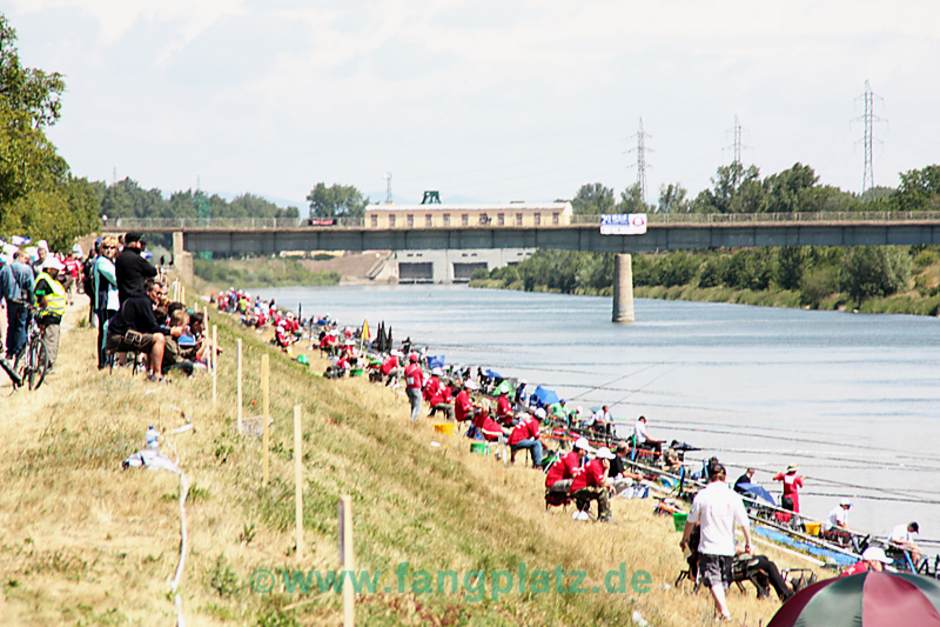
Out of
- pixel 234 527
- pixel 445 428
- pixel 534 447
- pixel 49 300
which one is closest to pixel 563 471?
pixel 534 447

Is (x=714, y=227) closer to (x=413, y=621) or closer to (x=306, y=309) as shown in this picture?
(x=306, y=309)

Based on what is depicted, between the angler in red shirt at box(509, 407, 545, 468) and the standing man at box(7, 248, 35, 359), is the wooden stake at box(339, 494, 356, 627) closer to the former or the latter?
the standing man at box(7, 248, 35, 359)

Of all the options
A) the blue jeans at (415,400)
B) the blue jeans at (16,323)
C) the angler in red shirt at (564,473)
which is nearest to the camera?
the blue jeans at (16,323)

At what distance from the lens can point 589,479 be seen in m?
24.5

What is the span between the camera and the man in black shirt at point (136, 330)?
19.6m

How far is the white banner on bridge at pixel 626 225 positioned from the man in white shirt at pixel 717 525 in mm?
87425

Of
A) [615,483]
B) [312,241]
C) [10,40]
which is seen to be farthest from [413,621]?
[312,241]

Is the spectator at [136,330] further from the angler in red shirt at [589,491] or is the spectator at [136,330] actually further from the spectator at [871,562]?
the spectator at [871,562]

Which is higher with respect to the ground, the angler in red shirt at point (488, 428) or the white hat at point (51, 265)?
the white hat at point (51, 265)

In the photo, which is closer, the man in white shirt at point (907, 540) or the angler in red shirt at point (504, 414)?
the man in white shirt at point (907, 540)

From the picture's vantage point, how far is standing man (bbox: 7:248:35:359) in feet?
67.4

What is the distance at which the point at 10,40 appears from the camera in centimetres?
4016

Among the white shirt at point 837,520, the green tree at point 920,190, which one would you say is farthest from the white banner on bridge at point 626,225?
the white shirt at point 837,520

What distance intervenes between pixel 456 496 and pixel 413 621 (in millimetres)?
10335
